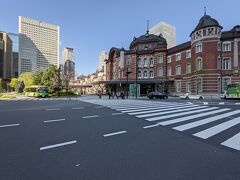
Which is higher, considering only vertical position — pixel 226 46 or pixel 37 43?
pixel 37 43

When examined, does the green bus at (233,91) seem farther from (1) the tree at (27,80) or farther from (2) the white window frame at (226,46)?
(1) the tree at (27,80)

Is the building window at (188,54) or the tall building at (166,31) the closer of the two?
the building window at (188,54)

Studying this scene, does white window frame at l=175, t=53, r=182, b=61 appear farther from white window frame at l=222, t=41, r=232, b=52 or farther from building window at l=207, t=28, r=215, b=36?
white window frame at l=222, t=41, r=232, b=52

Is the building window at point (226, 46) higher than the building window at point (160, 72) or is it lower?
higher

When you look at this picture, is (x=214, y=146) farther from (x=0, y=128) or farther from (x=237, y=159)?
(x=0, y=128)

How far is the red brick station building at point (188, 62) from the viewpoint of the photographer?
3369cm

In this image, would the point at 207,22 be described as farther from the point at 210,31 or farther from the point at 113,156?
the point at 113,156

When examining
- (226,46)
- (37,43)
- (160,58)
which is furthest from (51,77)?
(37,43)

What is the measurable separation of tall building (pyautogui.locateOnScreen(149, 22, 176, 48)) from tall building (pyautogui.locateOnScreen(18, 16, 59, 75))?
54166 millimetres

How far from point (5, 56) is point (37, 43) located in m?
22.4

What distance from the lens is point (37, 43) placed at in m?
101

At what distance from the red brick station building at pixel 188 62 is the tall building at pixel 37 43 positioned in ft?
199

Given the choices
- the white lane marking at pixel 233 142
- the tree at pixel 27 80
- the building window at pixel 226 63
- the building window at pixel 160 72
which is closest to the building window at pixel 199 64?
the building window at pixel 226 63

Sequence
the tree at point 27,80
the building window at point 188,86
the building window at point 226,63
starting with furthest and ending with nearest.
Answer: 1. the tree at point 27,80
2. the building window at point 188,86
3. the building window at point 226,63
